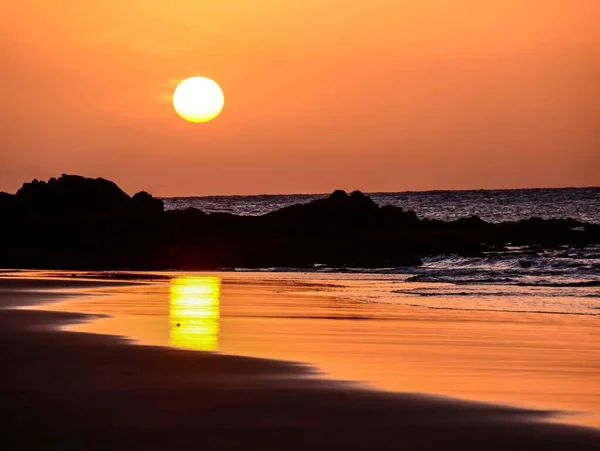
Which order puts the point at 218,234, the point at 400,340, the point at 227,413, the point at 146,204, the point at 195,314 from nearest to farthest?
1. the point at 227,413
2. the point at 400,340
3. the point at 195,314
4. the point at 218,234
5. the point at 146,204

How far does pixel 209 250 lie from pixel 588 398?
3553 cm

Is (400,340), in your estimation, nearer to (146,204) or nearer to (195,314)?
(195,314)

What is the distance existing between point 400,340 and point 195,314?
5.28 meters

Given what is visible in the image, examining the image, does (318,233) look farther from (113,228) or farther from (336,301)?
(336,301)

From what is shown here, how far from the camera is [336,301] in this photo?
2255cm

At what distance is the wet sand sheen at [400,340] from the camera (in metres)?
10.5

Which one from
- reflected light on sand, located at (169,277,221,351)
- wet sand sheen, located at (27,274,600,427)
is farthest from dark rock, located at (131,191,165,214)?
wet sand sheen, located at (27,274,600,427)

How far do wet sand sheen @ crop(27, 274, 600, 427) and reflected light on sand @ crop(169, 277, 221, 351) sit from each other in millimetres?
27

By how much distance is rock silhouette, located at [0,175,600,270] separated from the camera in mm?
42875

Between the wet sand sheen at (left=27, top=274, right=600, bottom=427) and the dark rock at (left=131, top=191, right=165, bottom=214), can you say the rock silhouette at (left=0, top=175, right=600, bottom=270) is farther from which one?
the wet sand sheen at (left=27, top=274, right=600, bottom=427)

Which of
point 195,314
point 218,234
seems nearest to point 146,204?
point 218,234

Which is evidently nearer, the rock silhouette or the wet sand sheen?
the wet sand sheen

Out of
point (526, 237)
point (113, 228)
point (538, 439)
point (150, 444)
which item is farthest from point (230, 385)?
point (526, 237)

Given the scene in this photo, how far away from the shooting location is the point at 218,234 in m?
49.1
